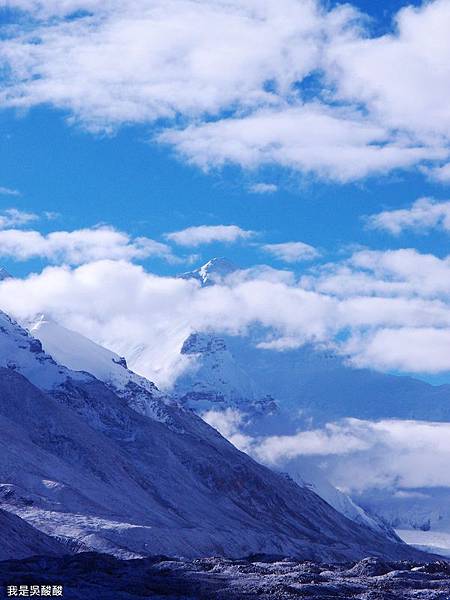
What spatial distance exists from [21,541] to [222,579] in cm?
4796

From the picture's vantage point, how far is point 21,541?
177375 mm

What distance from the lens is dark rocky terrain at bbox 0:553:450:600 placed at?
12350 cm

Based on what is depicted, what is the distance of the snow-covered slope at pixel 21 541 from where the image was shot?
562 ft

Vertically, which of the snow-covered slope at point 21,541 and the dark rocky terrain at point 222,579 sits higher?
the snow-covered slope at point 21,541

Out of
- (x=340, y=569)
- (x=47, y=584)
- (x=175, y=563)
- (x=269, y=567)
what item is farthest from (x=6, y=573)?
(x=340, y=569)

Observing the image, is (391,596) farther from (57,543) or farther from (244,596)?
(57,543)

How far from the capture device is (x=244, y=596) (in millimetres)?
122188

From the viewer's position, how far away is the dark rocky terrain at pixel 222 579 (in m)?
124

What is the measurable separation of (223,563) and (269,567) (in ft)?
20.3

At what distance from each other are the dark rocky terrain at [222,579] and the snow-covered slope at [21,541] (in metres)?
17.6

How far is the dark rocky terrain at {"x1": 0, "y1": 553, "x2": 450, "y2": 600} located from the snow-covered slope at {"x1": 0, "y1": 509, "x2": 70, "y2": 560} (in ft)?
57.6

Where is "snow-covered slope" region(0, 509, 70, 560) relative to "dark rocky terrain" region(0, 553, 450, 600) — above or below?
above

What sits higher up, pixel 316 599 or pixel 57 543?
pixel 57 543

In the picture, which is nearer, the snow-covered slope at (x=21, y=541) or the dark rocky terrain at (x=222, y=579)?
the dark rocky terrain at (x=222, y=579)
